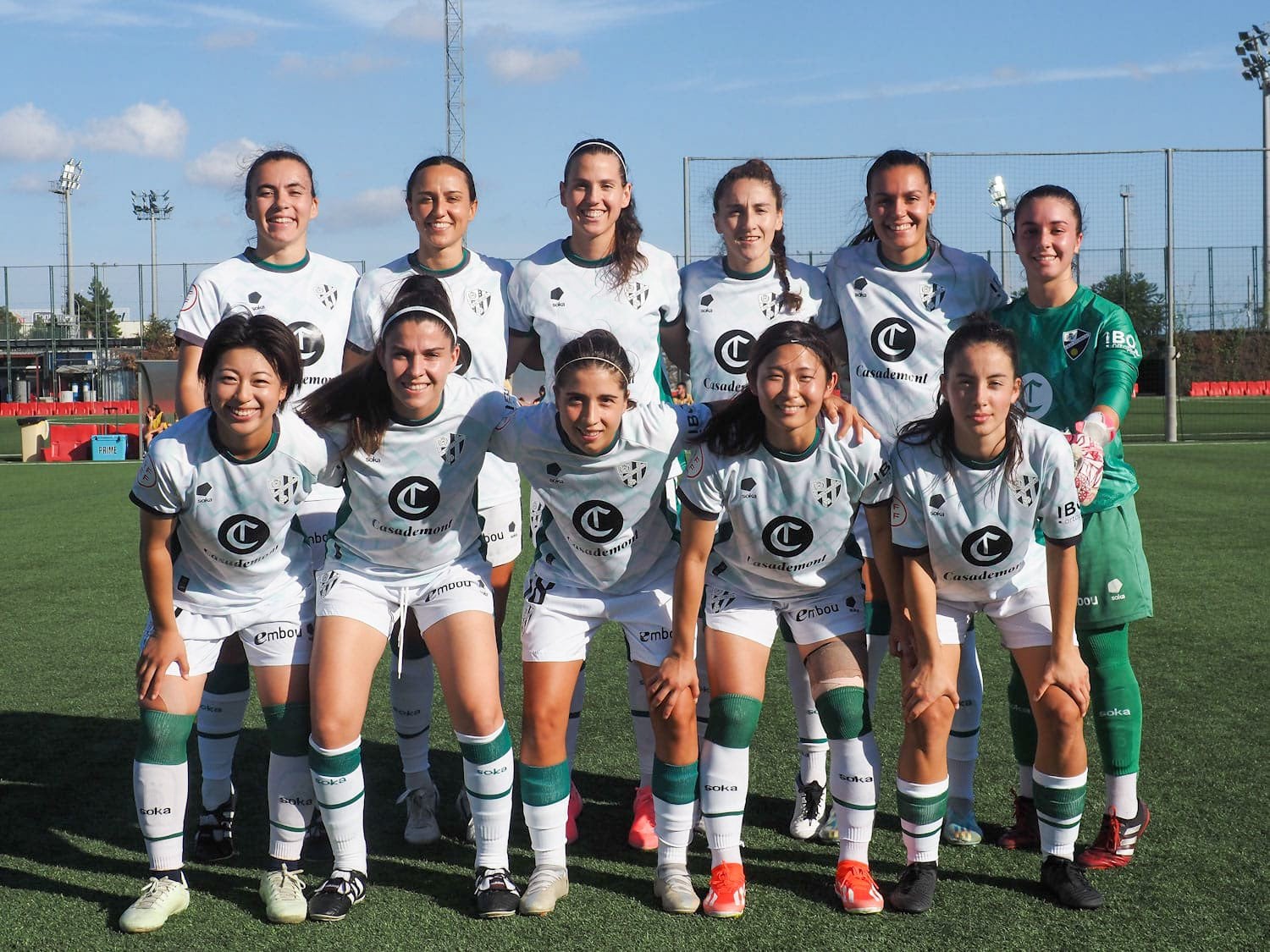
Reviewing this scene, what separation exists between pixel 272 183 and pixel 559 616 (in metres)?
1.70

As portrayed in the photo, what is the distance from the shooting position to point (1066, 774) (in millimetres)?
3227

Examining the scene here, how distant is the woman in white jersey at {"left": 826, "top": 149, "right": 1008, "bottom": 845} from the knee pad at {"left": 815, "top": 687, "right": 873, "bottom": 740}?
470 mm

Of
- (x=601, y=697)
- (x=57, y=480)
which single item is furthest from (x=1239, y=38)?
(x=601, y=697)

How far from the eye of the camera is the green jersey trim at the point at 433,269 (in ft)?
12.8

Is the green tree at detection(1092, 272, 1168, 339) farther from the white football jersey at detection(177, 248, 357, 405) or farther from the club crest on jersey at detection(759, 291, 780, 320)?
the white football jersey at detection(177, 248, 357, 405)

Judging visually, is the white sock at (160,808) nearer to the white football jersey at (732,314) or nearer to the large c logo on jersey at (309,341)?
the large c logo on jersey at (309,341)

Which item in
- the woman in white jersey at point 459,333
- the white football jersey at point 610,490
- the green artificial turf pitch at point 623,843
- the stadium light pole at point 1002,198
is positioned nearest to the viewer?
the green artificial turf pitch at point 623,843

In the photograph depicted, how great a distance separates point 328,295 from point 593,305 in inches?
35.0

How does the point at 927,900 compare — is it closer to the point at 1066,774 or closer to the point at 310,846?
the point at 1066,774

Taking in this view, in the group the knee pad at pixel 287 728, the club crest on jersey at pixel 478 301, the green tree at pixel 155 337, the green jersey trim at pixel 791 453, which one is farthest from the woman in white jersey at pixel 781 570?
the green tree at pixel 155 337

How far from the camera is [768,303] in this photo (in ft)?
12.7

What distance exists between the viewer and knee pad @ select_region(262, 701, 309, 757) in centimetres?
332

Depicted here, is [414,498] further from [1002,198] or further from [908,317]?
[1002,198]

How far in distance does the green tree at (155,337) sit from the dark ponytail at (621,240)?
117 feet
